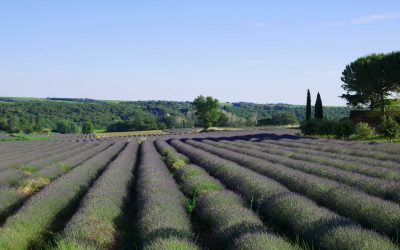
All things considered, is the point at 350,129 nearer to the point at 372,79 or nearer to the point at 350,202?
the point at 372,79

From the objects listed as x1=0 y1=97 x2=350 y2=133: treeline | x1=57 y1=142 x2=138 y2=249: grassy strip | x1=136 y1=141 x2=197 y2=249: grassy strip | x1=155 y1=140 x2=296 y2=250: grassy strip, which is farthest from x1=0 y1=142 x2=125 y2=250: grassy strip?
x1=0 y1=97 x2=350 y2=133: treeline

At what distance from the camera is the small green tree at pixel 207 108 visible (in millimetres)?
75062

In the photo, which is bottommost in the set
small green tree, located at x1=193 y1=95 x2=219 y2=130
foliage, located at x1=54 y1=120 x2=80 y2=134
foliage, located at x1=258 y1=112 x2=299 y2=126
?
foliage, located at x1=54 y1=120 x2=80 y2=134

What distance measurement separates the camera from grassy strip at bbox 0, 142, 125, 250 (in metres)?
6.24

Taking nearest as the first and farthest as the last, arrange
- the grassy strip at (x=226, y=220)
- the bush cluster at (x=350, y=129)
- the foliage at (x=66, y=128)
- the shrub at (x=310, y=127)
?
the grassy strip at (x=226, y=220) → the bush cluster at (x=350, y=129) → the shrub at (x=310, y=127) → the foliage at (x=66, y=128)

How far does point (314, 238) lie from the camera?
5.57 meters

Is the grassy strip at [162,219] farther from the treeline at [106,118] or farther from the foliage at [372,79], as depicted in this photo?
the treeline at [106,118]

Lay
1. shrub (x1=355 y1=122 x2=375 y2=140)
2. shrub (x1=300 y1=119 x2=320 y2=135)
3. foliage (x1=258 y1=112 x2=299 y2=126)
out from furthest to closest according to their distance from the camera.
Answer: foliage (x1=258 y1=112 x2=299 y2=126) → shrub (x1=300 y1=119 x2=320 y2=135) → shrub (x1=355 y1=122 x2=375 y2=140)

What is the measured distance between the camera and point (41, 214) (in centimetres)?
780

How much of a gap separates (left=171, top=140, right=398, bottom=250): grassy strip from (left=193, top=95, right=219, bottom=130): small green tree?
64011mm

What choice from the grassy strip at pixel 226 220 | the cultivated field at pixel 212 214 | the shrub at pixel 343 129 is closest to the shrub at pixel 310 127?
the shrub at pixel 343 129

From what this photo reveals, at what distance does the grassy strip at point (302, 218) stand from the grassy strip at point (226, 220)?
41 centimetres

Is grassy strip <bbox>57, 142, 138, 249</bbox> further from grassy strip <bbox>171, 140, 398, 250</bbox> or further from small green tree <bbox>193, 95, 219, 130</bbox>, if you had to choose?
small green tree <bbox>193, 95, 219, 130</bbox>

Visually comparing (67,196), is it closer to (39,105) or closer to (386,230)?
(386,230)
